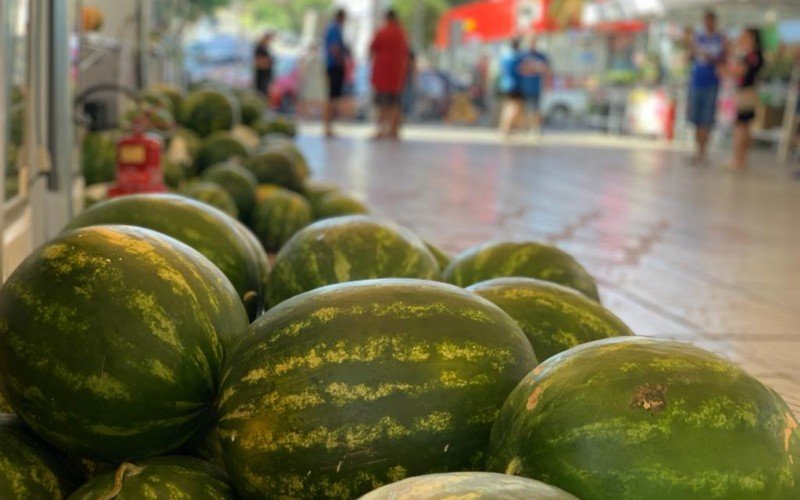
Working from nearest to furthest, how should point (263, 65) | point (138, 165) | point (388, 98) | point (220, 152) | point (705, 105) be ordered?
1. point (138, 165)
2. point (220, 152)
3. point (705, 105)
4. point (388, 98)
5. point (263, 65)

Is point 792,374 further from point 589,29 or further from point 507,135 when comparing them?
point 589,29

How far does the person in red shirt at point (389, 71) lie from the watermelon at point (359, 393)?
16.7m

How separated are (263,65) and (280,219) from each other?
16731 mm

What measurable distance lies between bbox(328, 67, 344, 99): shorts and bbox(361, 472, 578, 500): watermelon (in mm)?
17147

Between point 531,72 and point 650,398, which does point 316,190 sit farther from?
point 531,72

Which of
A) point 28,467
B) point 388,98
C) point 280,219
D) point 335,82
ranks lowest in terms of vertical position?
point 388,98

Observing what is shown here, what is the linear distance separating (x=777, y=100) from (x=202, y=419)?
67.8 feet

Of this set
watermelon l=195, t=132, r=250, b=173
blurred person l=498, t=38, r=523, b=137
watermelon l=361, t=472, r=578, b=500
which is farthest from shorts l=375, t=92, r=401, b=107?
watermelon l=361, t=472, r=578, b=500

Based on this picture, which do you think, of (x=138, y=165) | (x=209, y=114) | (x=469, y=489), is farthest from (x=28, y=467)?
(x=209, y=114)

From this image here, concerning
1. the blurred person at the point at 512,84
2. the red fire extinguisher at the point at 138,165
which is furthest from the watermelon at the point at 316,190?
the blurred person at the point at 512,84

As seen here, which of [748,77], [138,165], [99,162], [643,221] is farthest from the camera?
[748,77]

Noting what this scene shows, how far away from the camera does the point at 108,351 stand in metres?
1.40

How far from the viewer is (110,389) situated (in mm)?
1382

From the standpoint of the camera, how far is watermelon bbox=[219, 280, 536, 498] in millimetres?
1268
